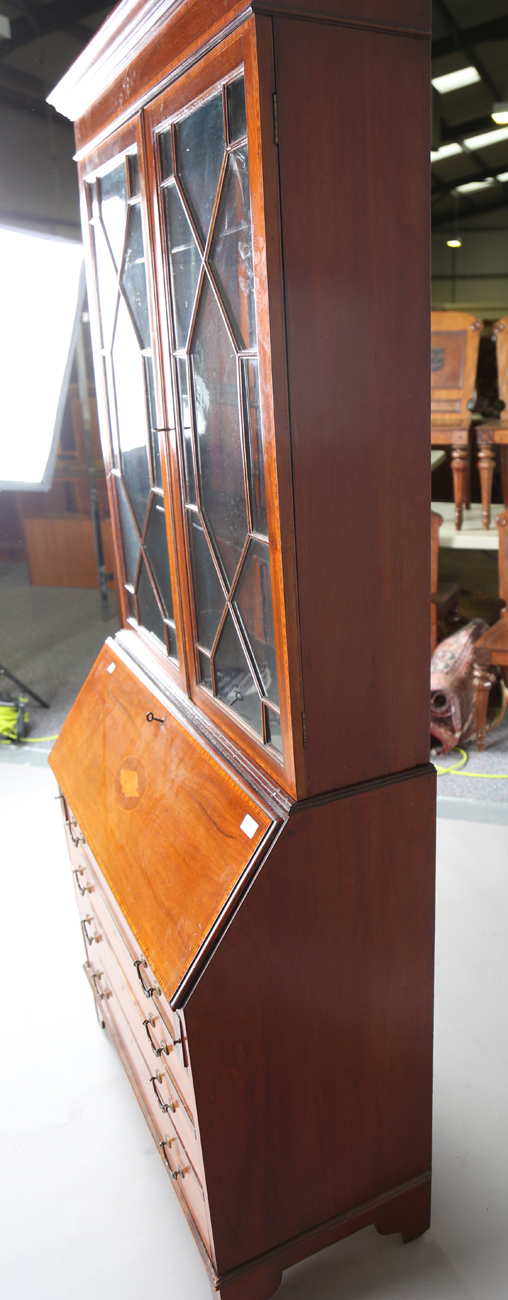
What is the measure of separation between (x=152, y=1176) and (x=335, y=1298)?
433mm

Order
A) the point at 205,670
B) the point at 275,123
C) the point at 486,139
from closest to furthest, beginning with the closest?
the point at 275,123 < the point at 205,670 < the point at 486,139

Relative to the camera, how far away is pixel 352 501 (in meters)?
1.15

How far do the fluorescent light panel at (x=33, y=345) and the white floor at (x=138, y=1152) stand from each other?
203cm

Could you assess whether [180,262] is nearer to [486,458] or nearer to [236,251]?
[236,251]

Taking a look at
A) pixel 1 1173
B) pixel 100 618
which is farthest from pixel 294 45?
pixel 100 618

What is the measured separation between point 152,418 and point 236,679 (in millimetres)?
572

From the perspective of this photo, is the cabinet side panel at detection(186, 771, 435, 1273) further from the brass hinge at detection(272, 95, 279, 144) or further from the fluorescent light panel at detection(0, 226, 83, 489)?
the fluorescent light panel at detection(0, 226, 83, 489)

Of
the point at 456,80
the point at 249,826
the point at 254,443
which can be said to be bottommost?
the point at 249,826

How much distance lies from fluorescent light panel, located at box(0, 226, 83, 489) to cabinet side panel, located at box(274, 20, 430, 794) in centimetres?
275

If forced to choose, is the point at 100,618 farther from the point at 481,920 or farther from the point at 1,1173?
the point at 1,1173

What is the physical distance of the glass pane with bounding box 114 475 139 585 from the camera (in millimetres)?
1948

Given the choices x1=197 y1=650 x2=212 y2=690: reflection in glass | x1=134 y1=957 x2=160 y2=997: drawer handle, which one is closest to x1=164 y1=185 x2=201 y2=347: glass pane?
x1=197 y1=650 x2=212 y2=690: reflection in glass

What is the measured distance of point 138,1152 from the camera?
179cm

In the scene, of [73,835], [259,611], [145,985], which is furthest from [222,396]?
[73,835]
